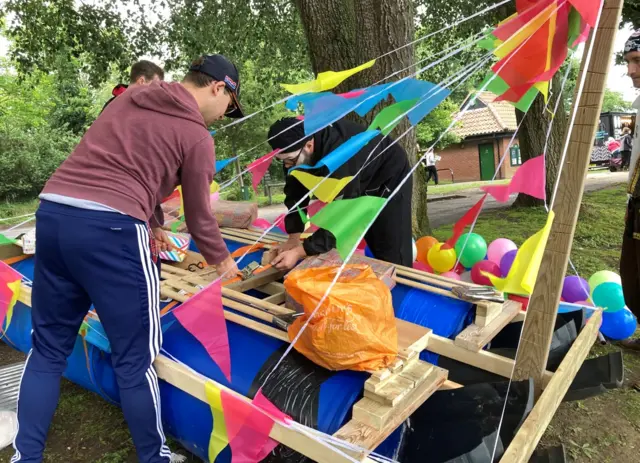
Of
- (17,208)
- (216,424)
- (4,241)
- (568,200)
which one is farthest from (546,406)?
(17,208)

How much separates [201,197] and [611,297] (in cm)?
291

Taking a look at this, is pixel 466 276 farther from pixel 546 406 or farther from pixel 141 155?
pixel 141 155

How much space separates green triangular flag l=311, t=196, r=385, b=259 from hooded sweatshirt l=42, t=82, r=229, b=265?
22.6 inches

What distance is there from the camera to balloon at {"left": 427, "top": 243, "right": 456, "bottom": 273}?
4113 millimetres

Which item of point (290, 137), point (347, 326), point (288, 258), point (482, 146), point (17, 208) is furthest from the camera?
point (482, 146)

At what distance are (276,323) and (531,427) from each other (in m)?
1.09

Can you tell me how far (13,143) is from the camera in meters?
20.0

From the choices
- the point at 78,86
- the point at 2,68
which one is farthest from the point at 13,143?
the point at 78,86

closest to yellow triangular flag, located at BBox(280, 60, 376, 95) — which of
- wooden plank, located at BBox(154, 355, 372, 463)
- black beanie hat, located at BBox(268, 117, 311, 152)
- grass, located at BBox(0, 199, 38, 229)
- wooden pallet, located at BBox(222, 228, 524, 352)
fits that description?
black beanie hat, located at BBox(268, 117, 311, 152)

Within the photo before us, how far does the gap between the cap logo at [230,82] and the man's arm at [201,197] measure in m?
0.29

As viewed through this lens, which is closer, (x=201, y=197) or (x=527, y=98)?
(x=201, y=197)

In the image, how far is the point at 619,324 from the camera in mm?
3174

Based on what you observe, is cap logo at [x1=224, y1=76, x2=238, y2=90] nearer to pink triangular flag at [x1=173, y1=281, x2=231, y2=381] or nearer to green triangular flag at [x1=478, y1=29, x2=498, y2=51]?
pink triangular flag at [x1=173, y1=281, x2=231, y2=381]

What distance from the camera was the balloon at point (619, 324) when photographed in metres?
3.16
